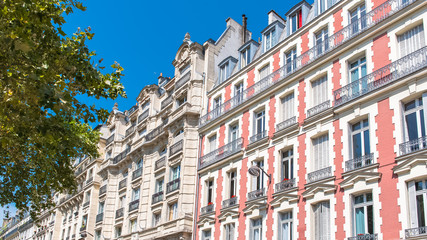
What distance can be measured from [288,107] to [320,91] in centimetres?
207

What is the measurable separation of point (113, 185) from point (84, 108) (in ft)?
86.8

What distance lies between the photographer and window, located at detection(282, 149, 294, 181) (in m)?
20.9

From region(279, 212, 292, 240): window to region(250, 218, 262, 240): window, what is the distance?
1470 millimetres

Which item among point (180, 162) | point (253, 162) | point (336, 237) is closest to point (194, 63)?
point (180, 162)

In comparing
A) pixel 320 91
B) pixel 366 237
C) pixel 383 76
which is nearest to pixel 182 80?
pixel 320 91

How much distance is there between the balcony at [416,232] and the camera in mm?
14414

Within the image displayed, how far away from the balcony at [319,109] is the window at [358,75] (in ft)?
4.40

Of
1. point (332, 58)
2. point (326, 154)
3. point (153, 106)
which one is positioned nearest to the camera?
point (326, 154)

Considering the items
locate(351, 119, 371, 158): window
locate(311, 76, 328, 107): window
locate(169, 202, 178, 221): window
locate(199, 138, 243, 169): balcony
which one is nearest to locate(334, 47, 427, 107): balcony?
locate(311, 76, 328, 107): window

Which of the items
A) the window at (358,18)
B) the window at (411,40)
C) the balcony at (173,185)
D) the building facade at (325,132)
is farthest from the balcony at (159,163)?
the window at (411,40)

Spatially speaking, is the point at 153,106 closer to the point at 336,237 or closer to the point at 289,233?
the point at 289,233

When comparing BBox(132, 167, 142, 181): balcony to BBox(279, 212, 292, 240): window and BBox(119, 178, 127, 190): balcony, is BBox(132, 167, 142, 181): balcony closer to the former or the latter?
BBox(119, 178, 127, 190): balcony

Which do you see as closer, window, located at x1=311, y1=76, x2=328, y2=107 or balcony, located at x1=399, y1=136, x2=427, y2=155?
balcony, located at x1=399, y1=136, x2=427, y2=155

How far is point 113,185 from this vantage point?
132 ft
